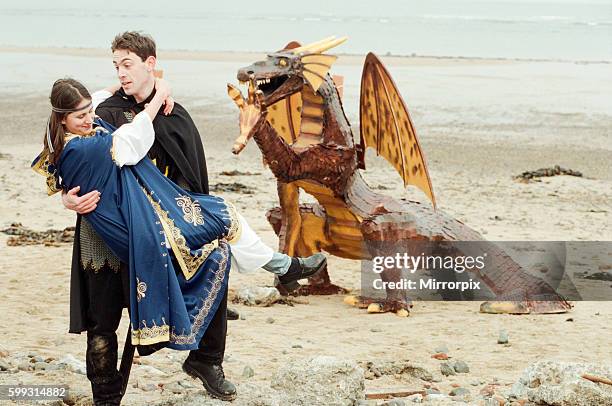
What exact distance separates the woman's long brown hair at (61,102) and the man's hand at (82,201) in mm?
166

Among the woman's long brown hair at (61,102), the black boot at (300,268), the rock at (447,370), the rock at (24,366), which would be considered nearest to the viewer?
the woman's long brown hair at (61,102)

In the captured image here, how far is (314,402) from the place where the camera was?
5102mm

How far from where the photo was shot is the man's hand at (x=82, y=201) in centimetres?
459

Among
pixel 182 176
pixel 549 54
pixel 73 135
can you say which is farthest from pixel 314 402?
pixel 549 54

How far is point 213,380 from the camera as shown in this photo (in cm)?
512

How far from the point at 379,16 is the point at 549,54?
1282 inches

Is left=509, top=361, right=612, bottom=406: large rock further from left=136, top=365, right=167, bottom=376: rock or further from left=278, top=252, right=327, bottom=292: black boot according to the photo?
left=136, top=365, right=167, bottom=376: rock

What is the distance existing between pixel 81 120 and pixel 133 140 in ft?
0.78

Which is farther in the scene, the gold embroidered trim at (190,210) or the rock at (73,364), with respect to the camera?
the rock at (73,364)

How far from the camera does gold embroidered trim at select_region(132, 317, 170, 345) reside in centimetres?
461

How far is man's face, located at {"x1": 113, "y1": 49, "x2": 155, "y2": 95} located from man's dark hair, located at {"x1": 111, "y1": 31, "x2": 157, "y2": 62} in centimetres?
2

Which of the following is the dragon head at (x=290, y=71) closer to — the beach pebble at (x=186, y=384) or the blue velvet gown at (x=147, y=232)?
the beach pebble at (x=186, y=384)

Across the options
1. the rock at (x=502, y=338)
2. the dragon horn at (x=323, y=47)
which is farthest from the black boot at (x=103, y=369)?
the dragon horn at (x=323, y=47)

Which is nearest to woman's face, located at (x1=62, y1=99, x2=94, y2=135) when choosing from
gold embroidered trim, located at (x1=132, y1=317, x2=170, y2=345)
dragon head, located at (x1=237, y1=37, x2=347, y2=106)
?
gold embroidered trim, located at (x1=132, y1=317, x2=170, y2=345)
